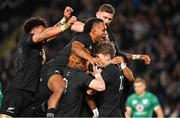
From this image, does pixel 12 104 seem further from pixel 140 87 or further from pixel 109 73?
pixel 140 87

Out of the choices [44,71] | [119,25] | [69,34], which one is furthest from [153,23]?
[44,71]

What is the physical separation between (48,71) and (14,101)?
671 millimetres

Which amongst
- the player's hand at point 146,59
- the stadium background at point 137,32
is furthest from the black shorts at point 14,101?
the stadium background at point 137,32

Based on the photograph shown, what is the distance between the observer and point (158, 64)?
17.9 metres

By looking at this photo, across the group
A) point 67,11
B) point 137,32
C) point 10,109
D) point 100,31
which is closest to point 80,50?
point 100,31

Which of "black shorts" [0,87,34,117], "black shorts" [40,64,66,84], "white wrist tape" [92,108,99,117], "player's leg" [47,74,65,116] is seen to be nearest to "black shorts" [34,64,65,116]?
"black shorts" [40,64,66,84]

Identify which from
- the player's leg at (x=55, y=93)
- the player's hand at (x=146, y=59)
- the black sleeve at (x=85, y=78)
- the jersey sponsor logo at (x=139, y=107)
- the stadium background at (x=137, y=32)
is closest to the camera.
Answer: the black sleeve at (x=85, y=78)

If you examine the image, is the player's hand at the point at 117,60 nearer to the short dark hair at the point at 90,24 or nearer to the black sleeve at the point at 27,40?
the short dark hair at the point at 90,24

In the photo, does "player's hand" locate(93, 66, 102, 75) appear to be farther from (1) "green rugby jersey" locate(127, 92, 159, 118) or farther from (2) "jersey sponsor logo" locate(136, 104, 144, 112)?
(2) "jersey sponsor logo" locate(136, 104, 144, 112)

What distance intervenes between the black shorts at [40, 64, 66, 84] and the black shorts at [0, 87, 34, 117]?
33cm

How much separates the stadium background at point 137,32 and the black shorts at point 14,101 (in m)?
5.92

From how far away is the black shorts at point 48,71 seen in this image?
10602 mm

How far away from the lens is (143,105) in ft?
49.8

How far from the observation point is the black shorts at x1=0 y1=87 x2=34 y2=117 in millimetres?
10477
